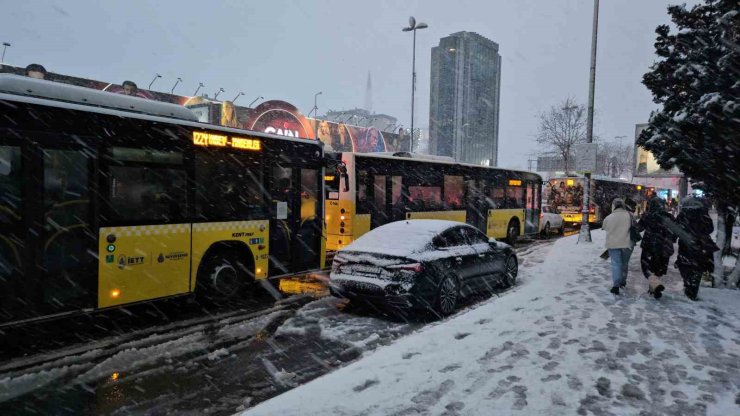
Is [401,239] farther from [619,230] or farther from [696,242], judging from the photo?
[696,242]

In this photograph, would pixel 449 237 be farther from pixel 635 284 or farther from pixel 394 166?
pixel 394 166

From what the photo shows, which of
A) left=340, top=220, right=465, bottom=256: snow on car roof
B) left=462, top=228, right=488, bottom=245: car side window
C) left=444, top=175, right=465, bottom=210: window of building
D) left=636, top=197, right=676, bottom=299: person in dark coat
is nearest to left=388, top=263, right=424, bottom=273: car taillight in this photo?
left=340, top=220, right=465, bottom=256: snow on car roof

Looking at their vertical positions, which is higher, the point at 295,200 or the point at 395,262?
the point at 295,200

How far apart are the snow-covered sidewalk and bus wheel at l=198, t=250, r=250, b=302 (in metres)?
3.77

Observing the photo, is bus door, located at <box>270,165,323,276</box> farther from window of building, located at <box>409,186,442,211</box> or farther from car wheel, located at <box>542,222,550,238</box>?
car wheel, located at <box>542,222,550,238</box>

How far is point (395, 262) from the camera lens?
7793mm

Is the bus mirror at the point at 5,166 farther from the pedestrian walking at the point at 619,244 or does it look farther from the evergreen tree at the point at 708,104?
the evergreen tree at the point at 708,104

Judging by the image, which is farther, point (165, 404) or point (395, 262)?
point (395, 262)

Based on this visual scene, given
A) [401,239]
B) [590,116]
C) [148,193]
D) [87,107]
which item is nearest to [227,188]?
[148,193]

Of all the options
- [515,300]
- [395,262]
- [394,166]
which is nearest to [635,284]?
[515,300]

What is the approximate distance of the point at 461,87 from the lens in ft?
423

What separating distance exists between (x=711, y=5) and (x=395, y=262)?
8.91m

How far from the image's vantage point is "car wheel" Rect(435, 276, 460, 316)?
812cm

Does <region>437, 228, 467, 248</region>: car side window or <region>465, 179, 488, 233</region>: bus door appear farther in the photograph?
<region>465, 179, 488, 233</region>: bus door
